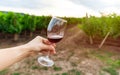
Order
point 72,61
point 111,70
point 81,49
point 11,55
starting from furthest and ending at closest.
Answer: point 81,49, point 72,61, point 111,70, point 11,55

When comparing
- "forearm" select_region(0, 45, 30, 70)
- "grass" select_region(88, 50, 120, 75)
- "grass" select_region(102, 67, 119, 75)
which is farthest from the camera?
"grass" select_region(88, 50, 120, 75)

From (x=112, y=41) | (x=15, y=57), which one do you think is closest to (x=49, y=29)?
(x=15, y=57)

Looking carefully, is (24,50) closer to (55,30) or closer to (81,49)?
(55,30)

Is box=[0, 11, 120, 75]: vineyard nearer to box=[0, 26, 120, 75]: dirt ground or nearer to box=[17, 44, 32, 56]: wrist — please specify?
box=[0, 26, 120, 75]: dirt ground

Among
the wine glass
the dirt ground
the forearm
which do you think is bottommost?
the dirt ground

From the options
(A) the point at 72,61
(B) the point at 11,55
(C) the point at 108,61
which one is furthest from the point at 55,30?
(C) the point at 108,61

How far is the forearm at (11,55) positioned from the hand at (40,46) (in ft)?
0.09

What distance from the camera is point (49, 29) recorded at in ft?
5.00

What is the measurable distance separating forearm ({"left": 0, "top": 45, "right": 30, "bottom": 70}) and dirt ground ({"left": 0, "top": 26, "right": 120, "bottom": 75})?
5392mm

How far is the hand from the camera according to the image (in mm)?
1445

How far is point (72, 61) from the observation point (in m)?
7.52

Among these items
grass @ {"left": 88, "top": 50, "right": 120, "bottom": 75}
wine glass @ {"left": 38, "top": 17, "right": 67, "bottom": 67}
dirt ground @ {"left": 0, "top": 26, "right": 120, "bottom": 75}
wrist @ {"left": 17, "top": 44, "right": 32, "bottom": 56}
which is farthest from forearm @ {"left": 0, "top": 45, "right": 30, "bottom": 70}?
grass @ {"left": 88, "top": 50, "right": 120, "bottom": 75}

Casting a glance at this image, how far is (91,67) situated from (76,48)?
147cm

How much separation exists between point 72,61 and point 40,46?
612 centimetres
